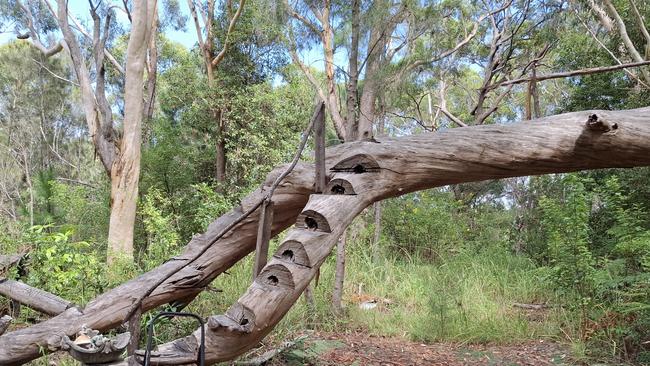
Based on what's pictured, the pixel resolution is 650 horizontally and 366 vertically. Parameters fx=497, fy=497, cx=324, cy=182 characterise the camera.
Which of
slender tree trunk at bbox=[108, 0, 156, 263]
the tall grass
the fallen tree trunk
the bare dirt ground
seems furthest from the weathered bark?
slender tree trunk at bbox=[108, 0, 156, 263]

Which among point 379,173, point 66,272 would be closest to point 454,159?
point 379,173

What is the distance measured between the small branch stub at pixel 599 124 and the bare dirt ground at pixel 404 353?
8.34 feet

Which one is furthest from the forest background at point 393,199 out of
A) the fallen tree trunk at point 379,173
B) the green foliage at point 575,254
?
the fallen tree trunk at point 379,173

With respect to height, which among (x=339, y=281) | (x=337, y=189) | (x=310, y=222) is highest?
(x=337, y=189)

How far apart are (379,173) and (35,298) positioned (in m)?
2.86

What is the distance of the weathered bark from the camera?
12.0ft

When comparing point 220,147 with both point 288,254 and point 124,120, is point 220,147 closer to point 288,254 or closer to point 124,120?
point 124,120

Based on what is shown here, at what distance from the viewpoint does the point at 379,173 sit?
2668 millimetres

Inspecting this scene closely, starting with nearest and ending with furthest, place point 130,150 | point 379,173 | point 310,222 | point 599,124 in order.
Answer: point 310,222 → point 599,124 → point 379,173 → point 130,150

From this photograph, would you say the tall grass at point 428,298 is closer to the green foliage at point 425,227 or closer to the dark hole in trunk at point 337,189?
the green foliage at point 425,227

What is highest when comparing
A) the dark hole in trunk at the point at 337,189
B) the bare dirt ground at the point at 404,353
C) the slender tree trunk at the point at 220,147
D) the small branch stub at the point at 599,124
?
the slender tree trunk at the point at 220,147

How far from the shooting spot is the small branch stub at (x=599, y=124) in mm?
2494

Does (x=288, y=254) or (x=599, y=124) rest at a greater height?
(x=599, y=124)

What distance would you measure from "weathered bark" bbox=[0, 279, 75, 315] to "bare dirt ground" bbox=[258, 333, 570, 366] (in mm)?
1663
